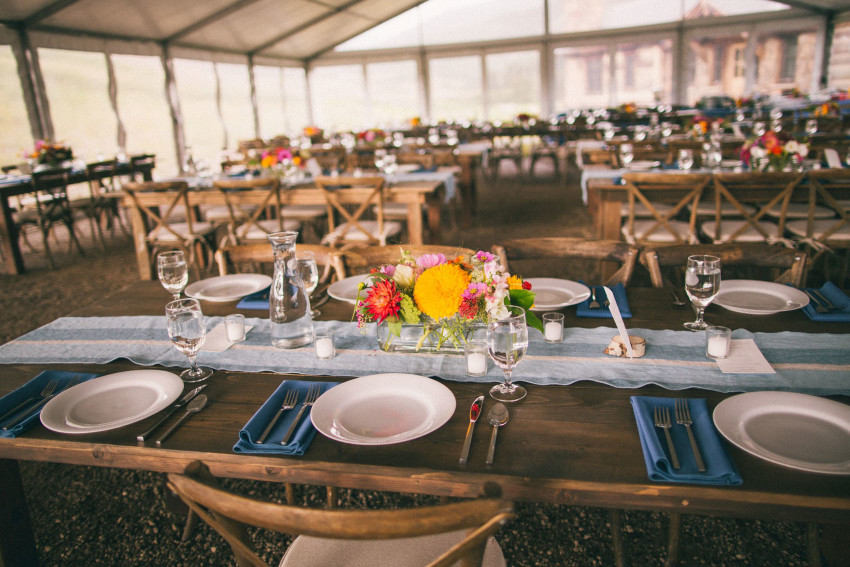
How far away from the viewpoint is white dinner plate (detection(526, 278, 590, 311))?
5.08 feet

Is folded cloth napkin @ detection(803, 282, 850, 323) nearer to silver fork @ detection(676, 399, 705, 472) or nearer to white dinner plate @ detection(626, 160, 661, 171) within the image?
silver fork @ detection(676, 399, 705, 472)

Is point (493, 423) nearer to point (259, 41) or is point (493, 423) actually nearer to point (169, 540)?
point (169, 540)

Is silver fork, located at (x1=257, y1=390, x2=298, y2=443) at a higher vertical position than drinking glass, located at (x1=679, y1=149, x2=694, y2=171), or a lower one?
lower

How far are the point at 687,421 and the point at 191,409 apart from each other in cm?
93

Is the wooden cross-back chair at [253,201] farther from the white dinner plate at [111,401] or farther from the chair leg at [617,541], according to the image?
the chair leg at [617,541]

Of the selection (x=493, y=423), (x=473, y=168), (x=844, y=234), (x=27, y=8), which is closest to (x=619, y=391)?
(x=493, y=423)

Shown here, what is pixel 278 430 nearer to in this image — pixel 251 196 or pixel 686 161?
pixel 251 196

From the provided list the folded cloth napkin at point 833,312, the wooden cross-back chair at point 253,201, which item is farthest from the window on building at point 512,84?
the folded cloth napkin at point 833,312

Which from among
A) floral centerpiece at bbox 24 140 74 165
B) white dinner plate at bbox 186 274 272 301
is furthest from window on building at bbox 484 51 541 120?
white dinner plate at bbox 186 274 272 301

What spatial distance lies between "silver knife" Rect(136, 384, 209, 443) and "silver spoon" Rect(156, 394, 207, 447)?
19 mm

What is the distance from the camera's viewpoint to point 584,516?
1769 millimetres

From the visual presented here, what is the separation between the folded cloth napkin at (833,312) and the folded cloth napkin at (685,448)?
23.9 inches

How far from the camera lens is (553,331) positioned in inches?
52.7

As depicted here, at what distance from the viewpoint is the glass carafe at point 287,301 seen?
1369mm
